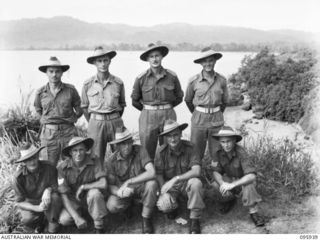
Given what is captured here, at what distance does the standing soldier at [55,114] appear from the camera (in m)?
5.06

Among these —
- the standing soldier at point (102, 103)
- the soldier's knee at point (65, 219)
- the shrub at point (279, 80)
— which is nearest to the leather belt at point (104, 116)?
the standing soldier at point (102, 103)

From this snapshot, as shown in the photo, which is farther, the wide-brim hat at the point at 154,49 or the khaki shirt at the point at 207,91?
the khaki shirt at the point at 207,91

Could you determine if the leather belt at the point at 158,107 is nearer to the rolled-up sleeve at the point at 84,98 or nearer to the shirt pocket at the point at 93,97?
the shirt pocket at the point at 93,97

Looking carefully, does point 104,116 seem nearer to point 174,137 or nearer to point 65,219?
point 174,137

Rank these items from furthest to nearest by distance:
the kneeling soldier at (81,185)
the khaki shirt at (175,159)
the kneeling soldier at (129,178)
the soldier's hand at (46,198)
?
1. the khaki shirt at (175,159)
2. the kneeling soldier at (129,178)
3. the kneeling soldier at (81,185)
4. the soldier's hand at (46,198)

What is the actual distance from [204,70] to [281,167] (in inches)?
72.1

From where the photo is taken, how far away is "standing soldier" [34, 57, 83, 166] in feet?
16.6

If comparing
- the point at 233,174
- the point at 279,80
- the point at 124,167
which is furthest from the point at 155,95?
the point at 279,80

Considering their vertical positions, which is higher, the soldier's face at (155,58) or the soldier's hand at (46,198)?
the soldier's face at (155,58)

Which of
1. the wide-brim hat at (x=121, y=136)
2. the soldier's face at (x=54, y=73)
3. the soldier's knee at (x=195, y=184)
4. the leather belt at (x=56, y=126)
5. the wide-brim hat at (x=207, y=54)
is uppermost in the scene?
the wide-brim hat at (x=207, y=54)

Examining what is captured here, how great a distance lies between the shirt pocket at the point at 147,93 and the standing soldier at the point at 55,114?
1.02 m

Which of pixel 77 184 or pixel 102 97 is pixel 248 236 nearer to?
pixel 77 184

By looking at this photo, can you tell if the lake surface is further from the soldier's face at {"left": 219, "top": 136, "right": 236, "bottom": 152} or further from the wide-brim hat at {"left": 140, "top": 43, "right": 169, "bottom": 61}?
the soldier's face at {"left": 219, "top": 136, "right": 236, "bottom": 152}

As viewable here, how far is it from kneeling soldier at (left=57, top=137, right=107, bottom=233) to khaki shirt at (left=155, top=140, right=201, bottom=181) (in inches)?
29.6
